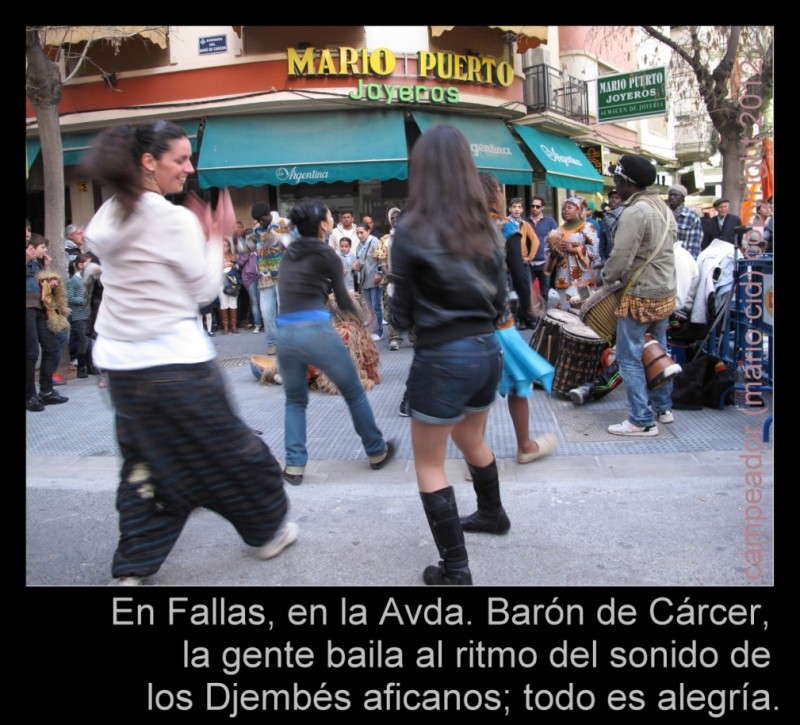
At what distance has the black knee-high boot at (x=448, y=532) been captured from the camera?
3174mm

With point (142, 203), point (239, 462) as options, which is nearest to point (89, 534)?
point (239, 462)

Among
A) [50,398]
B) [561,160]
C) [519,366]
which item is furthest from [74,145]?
[519,366]

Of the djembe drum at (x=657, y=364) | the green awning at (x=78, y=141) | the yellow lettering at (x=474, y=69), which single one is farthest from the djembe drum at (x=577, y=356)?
the yellow lettering at (x=474, y=69)

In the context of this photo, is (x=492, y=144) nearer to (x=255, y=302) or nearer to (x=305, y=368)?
(x=255, y=302)

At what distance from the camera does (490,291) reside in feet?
10.2

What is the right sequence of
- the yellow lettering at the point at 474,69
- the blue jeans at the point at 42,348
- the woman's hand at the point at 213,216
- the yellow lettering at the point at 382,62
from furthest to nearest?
the yellow lettering at the point at 474,69, the yellow lettering at the point at 382,62, the blue jeans at the point at 42,348, the woman's hand at the point at 213,216

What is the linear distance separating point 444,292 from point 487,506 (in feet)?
4.25

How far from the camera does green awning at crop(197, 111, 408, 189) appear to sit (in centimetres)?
1503

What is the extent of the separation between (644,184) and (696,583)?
303 cm

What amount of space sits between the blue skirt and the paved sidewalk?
611 mm

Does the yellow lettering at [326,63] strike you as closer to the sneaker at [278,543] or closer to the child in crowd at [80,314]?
the child in crowd at [80,314]

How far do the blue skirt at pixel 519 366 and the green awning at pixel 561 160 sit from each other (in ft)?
45.8

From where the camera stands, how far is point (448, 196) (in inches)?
119

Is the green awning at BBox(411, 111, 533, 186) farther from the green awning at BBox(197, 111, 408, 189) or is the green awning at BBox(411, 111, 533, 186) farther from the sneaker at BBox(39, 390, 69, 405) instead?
the sneaker at BBox(39, 390, 69, 405)
